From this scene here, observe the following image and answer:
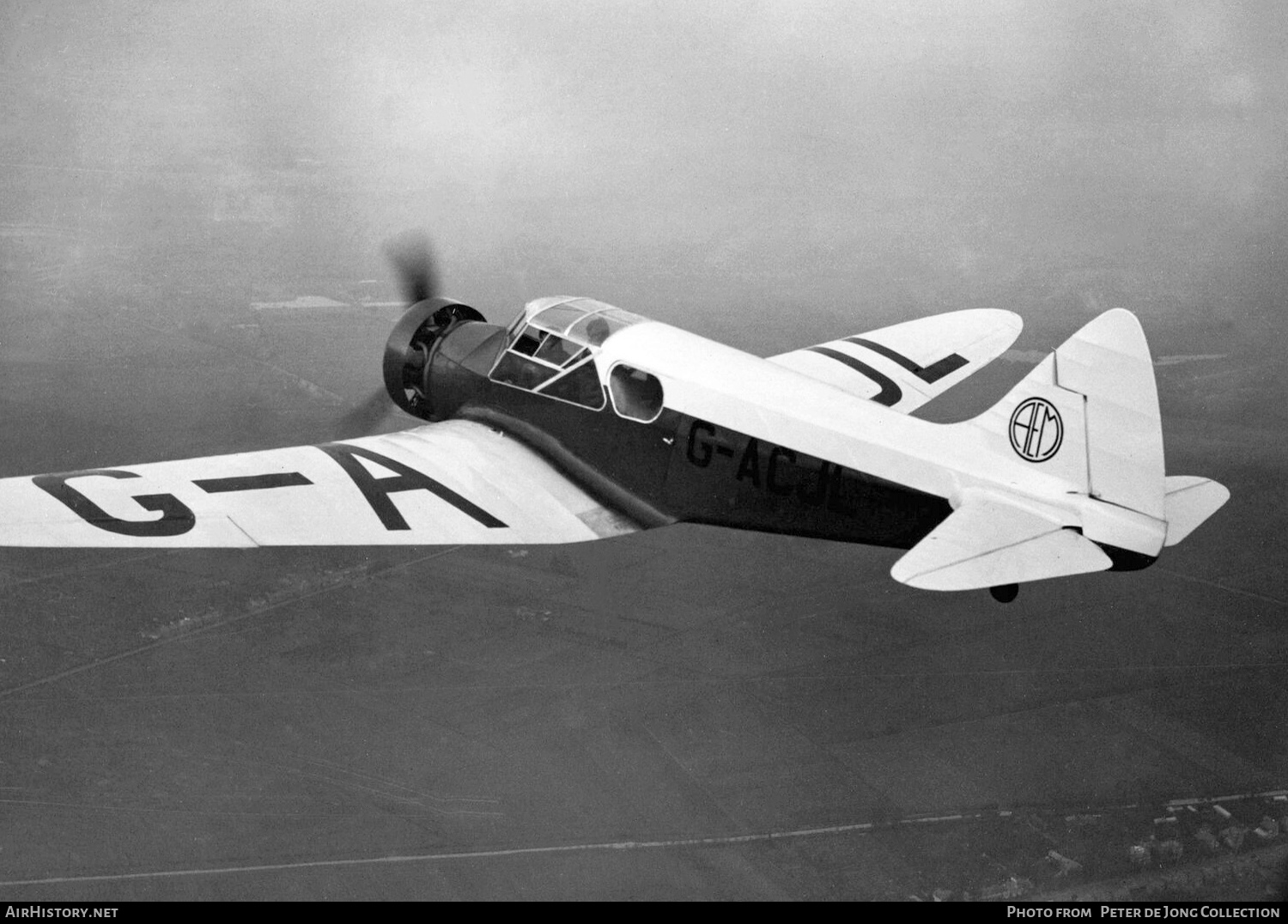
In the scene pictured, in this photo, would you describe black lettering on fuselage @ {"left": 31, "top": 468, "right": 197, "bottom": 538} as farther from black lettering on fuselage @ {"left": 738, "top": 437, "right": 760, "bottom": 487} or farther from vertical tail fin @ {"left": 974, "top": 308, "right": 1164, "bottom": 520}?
vertical tail fin @ {"left": 974, "top": 308, "right": 1164, "bottom": 520}

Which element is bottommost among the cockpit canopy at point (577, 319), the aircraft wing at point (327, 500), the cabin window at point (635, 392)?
the aircraft wing at point (327, 500)

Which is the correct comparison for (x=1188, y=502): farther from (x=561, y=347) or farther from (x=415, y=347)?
(x=415, y=347)

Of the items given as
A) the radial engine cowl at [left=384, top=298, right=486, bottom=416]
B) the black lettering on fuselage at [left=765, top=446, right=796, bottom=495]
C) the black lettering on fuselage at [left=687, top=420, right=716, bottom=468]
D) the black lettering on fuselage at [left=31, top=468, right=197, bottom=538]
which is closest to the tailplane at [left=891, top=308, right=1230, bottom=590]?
the black lettering on fuselage at [left=765, top=446, right=796, bottom=495]

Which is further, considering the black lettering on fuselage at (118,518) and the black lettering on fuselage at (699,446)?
the black lettering on fuselage at (699,446)

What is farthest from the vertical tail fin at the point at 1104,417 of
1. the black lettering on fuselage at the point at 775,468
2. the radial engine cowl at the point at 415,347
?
the radial engine cowl at the point at 415,347

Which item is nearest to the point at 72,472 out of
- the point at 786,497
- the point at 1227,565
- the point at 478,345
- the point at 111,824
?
the point at 111,824

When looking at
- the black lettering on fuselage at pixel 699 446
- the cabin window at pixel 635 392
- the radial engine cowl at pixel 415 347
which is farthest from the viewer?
the radial engine cowl at pixel 415 347

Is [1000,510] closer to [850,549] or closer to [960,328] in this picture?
[850,549]

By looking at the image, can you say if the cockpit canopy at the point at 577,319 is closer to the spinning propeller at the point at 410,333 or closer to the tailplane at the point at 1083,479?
the spinning propeller at the point at 410,333
